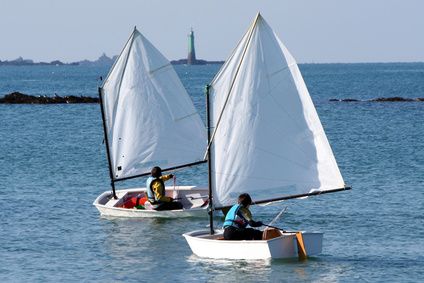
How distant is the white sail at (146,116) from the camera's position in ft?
148

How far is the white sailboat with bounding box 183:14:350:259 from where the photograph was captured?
33656mm

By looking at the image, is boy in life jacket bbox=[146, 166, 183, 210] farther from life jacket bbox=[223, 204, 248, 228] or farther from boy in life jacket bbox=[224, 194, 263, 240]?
life jacket bbox=[223, 204, 248, 228]

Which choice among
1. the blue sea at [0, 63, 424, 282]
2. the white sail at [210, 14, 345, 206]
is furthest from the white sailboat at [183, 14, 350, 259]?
the blue sea at [0, 63, 424, 282]

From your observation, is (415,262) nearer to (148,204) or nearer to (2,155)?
(148,204)

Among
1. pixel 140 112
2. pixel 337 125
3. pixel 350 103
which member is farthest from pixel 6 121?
pixel 140 112

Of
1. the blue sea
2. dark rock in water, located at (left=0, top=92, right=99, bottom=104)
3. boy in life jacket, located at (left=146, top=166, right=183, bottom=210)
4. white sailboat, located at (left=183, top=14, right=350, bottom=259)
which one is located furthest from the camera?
dark rock in water, located at (left=0, top=92, right=99, bottom=104)

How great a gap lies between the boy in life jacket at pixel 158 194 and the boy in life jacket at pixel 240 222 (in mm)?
7875

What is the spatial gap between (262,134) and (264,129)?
Answer: 0.16 metres

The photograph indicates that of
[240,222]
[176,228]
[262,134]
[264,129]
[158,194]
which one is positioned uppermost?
[264,129]

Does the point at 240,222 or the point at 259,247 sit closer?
the point at 259,247

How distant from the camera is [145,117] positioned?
45375 millimetres

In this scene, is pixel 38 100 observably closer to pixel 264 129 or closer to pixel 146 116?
pixel 146 116

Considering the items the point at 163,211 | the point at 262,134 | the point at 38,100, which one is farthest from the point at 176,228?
the point at 38,100

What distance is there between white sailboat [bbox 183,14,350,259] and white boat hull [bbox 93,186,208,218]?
6270 mm
